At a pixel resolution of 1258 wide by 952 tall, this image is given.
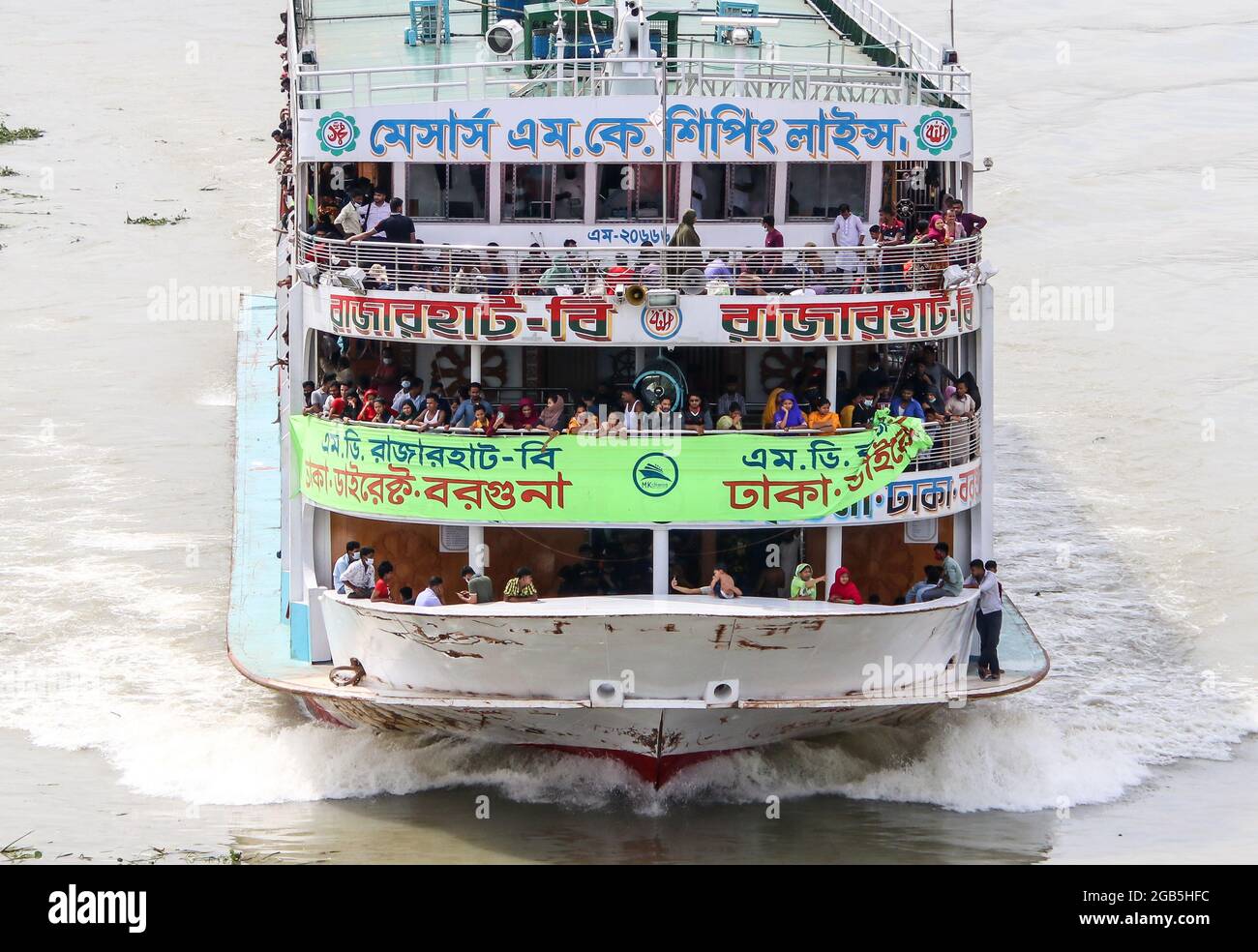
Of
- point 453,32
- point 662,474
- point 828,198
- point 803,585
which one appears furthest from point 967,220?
point 453,32

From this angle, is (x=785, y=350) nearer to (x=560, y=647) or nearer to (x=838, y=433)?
(x=838, y=433)

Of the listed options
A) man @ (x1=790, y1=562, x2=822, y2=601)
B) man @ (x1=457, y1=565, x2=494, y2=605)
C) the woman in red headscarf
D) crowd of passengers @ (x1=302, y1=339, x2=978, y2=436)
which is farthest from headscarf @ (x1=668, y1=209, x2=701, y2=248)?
man @ (x1=457, y1=565, x2=494, y2=605)

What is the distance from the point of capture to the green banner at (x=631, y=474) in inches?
782

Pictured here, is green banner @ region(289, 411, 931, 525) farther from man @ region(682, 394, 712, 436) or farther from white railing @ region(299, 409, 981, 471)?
man @ region(682, 394, 712, 436)

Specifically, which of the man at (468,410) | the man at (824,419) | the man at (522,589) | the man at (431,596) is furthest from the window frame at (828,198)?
the man at (431,596)

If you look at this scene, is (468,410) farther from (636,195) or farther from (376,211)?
(636,195)

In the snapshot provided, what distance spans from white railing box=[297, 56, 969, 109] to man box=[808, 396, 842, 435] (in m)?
3.48

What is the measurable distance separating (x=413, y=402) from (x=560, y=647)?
126 inches

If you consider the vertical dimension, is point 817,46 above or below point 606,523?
above

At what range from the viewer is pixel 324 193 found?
23.0m

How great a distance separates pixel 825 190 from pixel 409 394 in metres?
5.09

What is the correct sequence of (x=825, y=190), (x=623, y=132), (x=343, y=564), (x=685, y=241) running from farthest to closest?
(x=825, y=190), (x=623, y=132), (x=685, y=241), (x=343, y=564)

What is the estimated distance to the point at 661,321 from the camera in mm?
20125
